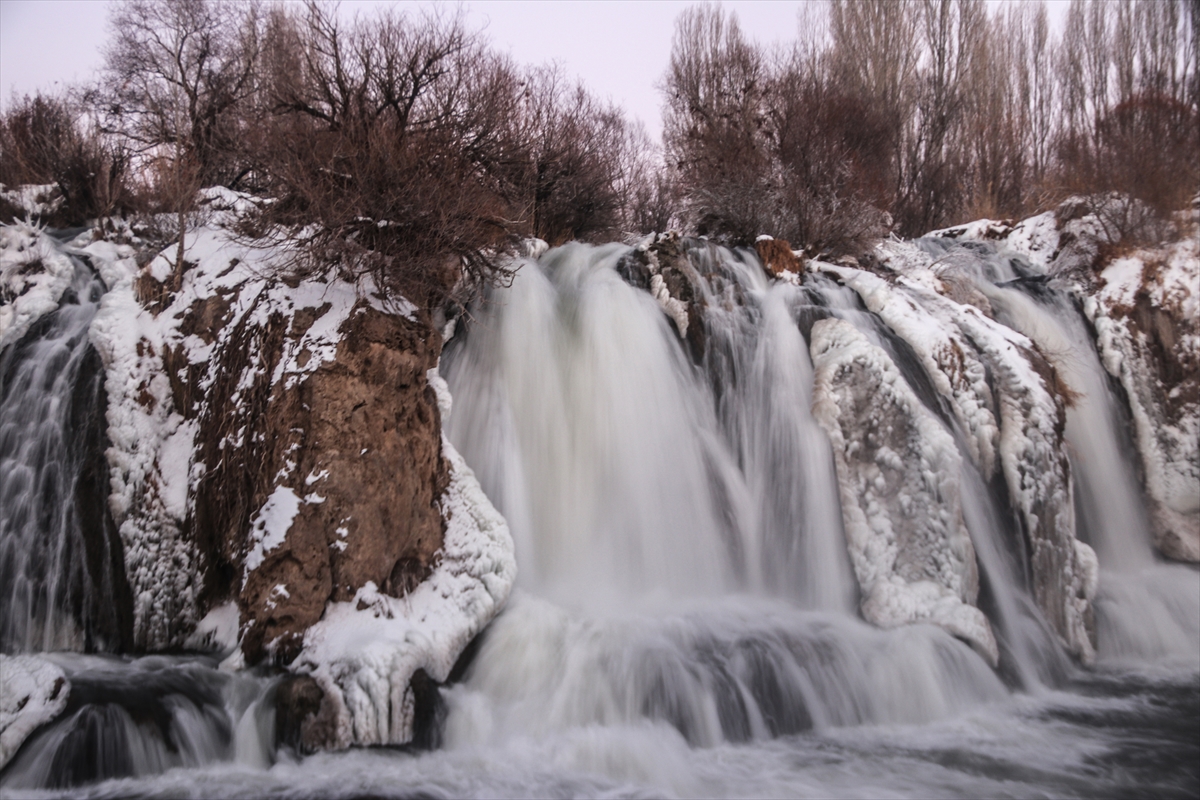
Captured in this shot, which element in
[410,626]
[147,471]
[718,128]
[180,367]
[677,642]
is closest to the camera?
[410,626]

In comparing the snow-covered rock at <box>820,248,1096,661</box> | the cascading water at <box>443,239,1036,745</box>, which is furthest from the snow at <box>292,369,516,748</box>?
the snow-covered rock at <box>820,248,1096,661</box>

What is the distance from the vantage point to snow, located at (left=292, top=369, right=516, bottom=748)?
460cm

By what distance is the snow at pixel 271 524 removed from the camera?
16.5 feet

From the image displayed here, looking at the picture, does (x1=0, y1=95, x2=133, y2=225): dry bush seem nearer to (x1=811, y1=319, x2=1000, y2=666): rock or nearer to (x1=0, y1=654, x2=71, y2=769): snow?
(x1=0, y1=654, x2=71, y2=769): snow

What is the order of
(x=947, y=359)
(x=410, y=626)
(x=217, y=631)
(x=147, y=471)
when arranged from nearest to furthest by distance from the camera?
(x=410, y=626) < (x=217, y=631) < (x=147, y=471) < (x=947, y=359)

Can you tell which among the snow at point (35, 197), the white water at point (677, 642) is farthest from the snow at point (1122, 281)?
the snow at point (35, 197)

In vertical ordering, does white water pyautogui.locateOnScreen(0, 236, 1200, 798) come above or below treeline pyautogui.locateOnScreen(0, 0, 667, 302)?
below

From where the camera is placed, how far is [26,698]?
423 cm

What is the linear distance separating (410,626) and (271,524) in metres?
1.18

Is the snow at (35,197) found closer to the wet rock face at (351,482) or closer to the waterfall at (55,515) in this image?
the waterfall at (55,515)

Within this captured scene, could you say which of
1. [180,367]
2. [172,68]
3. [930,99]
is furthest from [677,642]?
[930,99]

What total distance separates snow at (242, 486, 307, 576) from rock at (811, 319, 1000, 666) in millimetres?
4413

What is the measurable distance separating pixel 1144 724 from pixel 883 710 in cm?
198

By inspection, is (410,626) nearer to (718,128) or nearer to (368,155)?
(368,155)
